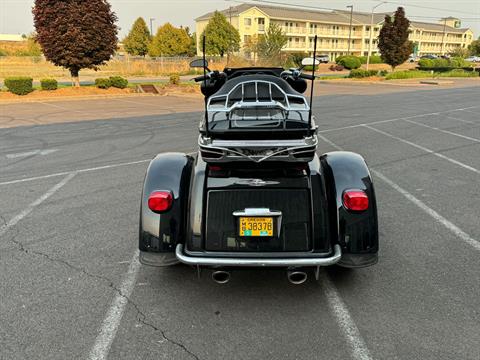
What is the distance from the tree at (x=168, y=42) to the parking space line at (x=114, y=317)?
62544mm

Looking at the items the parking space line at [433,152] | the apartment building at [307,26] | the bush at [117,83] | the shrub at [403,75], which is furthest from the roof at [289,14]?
the parking space line at [433,152]

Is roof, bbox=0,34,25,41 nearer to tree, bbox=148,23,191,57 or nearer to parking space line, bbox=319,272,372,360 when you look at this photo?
tree, bbox=148,23,191,57

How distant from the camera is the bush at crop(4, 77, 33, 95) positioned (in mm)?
18938

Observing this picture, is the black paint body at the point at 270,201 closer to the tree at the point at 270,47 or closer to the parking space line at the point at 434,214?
the parking space line at the point at 434,214

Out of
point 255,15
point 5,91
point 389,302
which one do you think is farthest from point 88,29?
point 255,15

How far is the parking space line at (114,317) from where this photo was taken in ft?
8.77

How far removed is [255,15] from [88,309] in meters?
78.4

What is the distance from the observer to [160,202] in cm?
321

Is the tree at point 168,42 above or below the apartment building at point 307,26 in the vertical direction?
below

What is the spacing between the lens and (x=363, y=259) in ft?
10.5

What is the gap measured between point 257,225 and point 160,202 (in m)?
0.86

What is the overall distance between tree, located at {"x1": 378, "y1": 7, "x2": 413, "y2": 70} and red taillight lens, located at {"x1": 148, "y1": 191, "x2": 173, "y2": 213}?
38399mm

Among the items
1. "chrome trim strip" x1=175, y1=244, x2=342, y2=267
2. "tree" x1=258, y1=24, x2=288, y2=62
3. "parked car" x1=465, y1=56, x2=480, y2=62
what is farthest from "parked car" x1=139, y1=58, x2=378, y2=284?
"parked car" x1=465, y1=56, x2=480, y2=62

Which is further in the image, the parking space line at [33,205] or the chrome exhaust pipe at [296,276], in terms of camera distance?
the parking space line at [33,205]
